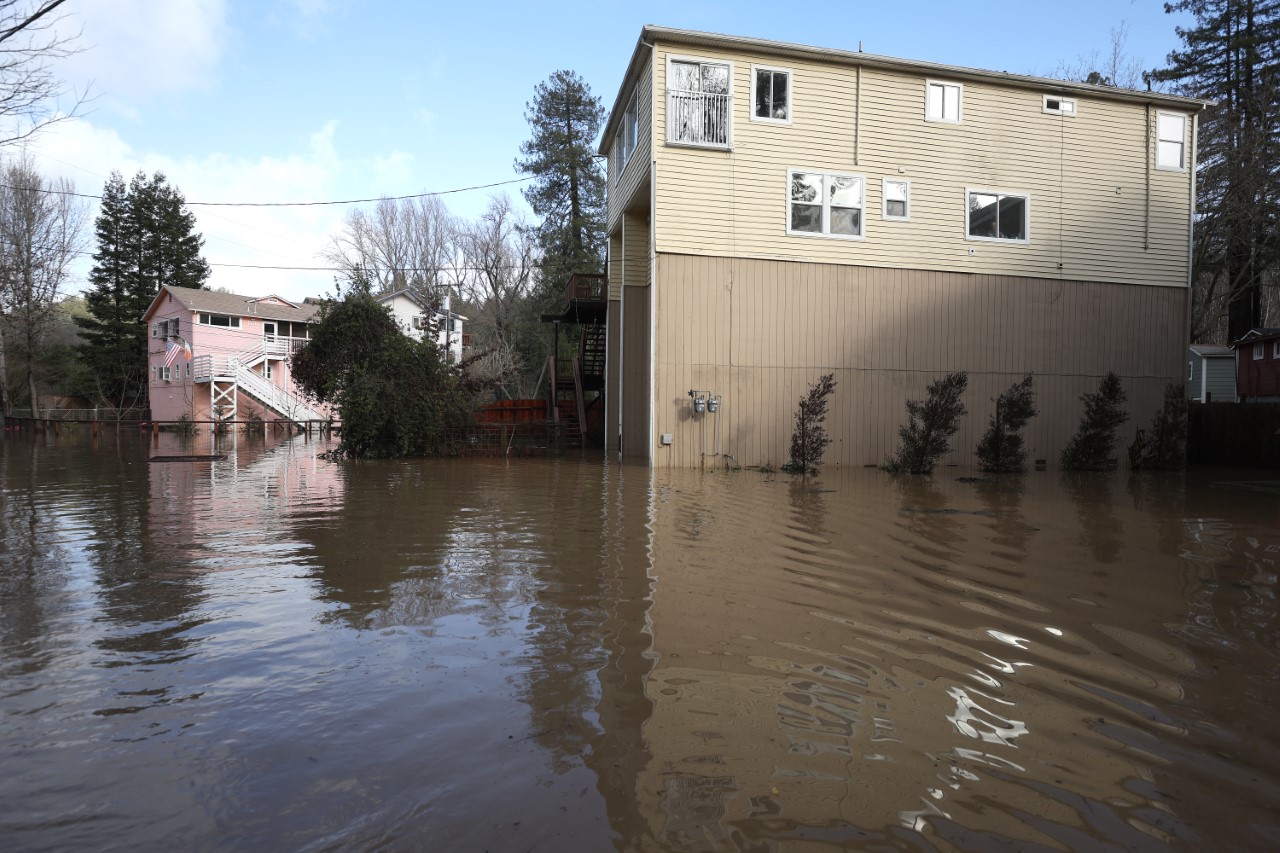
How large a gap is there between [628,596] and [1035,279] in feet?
55.2

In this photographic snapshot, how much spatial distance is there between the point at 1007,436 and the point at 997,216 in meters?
5.46

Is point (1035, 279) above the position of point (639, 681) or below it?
above

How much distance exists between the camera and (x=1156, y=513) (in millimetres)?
10398

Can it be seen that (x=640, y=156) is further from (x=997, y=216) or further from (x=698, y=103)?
(x=997, y=216)

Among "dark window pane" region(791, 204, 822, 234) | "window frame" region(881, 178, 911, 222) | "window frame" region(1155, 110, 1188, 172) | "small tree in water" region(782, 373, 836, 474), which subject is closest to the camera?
"small tree in water" region(782, 373, 836, 474)

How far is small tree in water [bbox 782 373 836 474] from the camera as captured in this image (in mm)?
15625

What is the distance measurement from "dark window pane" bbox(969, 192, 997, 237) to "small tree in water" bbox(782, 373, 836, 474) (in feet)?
17.1

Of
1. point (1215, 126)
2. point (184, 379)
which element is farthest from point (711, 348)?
point (184, 379)

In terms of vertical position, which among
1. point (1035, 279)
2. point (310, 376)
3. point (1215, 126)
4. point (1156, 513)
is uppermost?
point (1215, 126)

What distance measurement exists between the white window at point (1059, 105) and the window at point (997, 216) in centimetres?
212

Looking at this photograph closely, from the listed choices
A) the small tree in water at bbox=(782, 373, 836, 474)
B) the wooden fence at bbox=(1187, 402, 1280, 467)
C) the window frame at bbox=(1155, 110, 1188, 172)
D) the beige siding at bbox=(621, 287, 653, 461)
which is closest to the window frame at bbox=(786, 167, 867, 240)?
the small tree in water at bbox=(782, 373, 836, 474)

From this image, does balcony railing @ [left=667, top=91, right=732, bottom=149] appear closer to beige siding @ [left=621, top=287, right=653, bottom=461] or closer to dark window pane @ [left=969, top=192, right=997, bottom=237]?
beige siding @ [left=621, top=287, right=653, bottom=461]

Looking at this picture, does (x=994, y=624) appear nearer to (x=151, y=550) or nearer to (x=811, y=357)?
(x=151, y=550)

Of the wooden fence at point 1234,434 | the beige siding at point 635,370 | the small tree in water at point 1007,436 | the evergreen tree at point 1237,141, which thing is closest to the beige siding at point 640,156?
the beige siding at point 635,370
